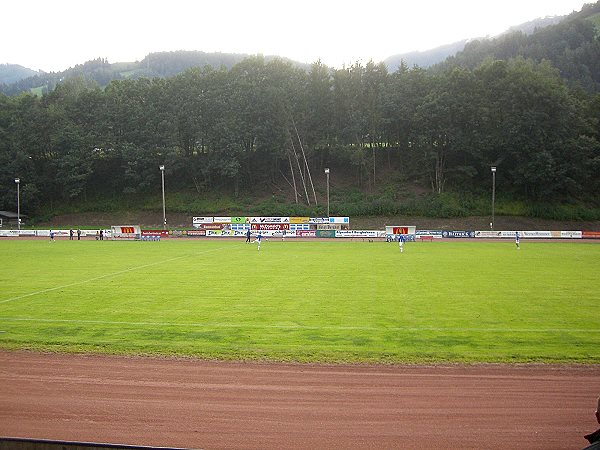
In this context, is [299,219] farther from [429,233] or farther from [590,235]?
[590,235]

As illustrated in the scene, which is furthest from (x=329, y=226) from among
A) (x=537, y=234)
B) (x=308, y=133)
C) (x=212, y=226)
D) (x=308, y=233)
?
(x=537, y=234)

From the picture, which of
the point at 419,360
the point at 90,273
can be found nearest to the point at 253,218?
the point at 90,273

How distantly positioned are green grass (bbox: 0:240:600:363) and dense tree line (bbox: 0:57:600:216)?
42.2 m

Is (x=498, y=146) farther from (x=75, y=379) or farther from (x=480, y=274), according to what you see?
(x=75, y=379)

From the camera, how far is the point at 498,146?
69.9 m

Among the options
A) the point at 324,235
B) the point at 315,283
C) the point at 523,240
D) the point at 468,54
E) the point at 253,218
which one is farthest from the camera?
the point at 468,54

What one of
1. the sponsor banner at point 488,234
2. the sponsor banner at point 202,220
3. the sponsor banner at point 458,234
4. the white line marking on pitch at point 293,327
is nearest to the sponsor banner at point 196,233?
the sponsor banner at point 202,220

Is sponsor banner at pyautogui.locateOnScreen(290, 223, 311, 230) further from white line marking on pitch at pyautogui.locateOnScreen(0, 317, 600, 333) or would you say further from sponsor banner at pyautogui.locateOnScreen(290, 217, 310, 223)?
white line marking on pitch at pyautogui.locateOnScreen(0, 317, 600, 333)

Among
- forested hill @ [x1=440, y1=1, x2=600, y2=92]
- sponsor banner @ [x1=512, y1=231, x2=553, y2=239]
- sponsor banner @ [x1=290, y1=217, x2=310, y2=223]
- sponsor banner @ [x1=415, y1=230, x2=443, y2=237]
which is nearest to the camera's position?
sponsor banner @ [x1=512, y1=231, x2=553, y2=239]

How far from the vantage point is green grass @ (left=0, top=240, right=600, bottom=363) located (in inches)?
544

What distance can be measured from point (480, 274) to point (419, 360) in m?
16.2

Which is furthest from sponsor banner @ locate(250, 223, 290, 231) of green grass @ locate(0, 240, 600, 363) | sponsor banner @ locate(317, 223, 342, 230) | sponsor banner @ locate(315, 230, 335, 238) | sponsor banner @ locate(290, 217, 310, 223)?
green grass @ locate(0, 240, 600, 363)

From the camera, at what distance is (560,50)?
413 feet

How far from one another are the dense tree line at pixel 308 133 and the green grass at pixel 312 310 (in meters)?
42.2
